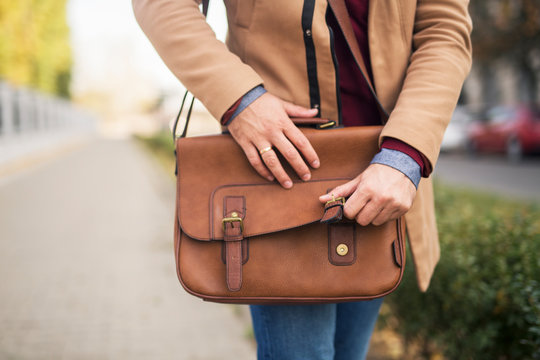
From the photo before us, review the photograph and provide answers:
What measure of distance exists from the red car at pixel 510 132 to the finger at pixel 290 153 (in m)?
13.0

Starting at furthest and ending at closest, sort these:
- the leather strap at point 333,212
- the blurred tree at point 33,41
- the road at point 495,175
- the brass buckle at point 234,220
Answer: the blurred tree at point 33,41
the road at point 495,175
the brass buckle at point 234,220
the leather strap at point 333,212

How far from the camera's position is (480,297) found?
2104 millimetres

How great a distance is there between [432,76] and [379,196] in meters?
0.40

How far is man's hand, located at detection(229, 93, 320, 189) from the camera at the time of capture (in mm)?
1173

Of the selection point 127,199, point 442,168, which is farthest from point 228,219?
point 442,168

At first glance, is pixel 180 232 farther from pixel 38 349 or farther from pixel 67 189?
pixel 67 189

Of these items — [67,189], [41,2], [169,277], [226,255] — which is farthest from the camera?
[41,2]

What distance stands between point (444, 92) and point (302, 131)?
15.7 inches

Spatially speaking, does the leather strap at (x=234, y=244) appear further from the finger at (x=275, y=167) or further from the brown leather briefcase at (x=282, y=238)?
the finger at (x=275, y=167)

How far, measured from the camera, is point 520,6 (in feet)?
49.1

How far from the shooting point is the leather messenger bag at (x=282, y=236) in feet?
3.95

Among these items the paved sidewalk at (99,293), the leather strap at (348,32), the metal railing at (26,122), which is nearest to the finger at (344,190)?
the leather strap at (348,32)

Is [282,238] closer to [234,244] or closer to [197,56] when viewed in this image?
[234,244]

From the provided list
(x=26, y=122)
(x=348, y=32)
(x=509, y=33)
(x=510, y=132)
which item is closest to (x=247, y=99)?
(x=348, y=32)
